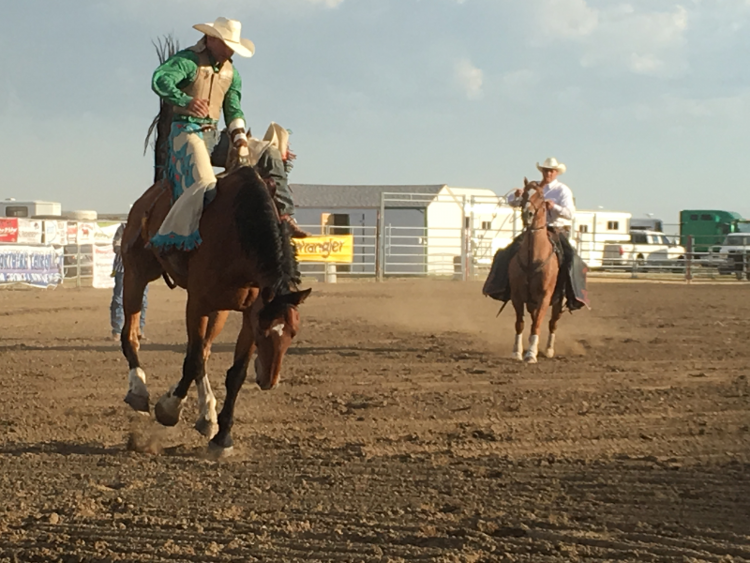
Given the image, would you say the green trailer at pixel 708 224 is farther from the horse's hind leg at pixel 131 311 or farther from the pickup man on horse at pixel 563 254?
the horse's hind leg at pixel 131 311

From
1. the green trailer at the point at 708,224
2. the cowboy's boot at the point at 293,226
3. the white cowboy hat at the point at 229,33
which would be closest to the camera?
the cowboy's boot at the point at 293,226

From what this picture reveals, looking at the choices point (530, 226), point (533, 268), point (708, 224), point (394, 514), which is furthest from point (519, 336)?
point (708, 224)

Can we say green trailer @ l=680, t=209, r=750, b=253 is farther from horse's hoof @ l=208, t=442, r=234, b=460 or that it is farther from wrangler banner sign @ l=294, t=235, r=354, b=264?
horse's hoof @ l=208, t=442, r=234, b=460

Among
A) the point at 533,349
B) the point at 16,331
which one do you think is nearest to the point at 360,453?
the point at 533,349

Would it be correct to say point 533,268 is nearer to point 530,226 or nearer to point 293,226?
point 530,226

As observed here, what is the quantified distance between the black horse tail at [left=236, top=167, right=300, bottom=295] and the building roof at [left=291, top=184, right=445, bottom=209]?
98.7ft

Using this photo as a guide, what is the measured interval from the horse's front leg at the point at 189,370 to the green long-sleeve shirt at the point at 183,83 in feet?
4.48

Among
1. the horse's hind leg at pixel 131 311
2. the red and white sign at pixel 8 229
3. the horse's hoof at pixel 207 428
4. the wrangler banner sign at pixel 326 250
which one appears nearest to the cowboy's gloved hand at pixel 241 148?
the horse's hind leg at pixel 131 311

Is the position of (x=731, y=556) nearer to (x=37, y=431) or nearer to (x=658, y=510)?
(x=658, y=510)

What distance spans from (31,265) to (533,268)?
15.1 metres

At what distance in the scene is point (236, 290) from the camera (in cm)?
530

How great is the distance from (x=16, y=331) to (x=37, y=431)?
7.31 m

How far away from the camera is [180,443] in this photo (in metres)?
5.67

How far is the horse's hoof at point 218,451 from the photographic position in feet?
16.9
